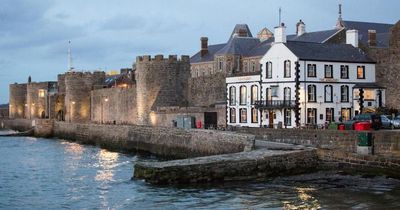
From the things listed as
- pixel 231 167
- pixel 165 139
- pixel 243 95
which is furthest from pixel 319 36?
pixel 231 167

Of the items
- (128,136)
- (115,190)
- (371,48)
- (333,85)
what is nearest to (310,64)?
(333,85)

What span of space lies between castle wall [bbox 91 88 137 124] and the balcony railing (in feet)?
50.9

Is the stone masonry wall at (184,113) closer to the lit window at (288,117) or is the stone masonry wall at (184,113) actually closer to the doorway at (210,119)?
the doorway at (210,119)

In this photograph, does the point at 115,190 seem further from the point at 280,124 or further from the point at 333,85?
the point at 333,85

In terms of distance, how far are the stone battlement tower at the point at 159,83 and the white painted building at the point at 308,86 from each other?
10053 mm

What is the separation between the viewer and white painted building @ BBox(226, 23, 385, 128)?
1569 inches

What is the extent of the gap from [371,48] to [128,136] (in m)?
17.7

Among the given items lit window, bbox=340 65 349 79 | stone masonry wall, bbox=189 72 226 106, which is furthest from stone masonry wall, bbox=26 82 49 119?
lit window, bbox=340 65 349 79

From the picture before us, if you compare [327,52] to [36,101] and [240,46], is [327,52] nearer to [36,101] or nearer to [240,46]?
[240,46]

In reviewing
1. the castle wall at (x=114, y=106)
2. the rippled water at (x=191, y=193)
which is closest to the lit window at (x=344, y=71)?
the rippled water at (x=191, y=193)

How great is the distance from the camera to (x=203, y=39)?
6744 cm

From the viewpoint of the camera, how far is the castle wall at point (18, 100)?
89.2 meters

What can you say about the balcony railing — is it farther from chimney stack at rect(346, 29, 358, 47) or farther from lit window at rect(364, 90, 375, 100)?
chimney stack at rect(346, 29, 358, 47)

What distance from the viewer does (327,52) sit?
41719mm
